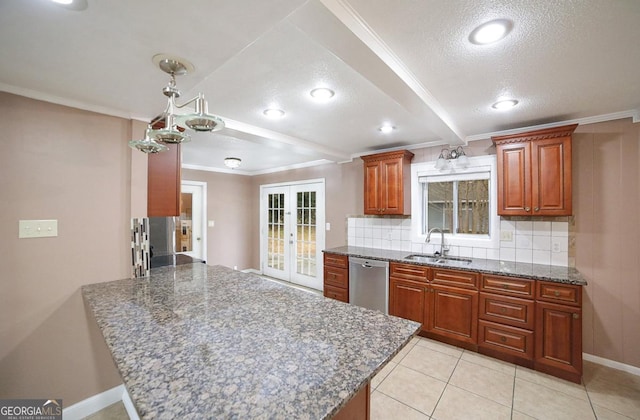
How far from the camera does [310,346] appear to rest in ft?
3.32

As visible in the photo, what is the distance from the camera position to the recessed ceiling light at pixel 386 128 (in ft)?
8.85

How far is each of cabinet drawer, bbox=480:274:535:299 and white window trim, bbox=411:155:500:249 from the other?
61 cm

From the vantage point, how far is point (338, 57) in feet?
4.40

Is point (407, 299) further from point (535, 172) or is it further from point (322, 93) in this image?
point (322, 93)

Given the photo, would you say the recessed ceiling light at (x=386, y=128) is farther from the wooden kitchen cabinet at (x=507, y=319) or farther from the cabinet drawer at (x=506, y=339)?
the cabinet drawer at (x=506, y=339)

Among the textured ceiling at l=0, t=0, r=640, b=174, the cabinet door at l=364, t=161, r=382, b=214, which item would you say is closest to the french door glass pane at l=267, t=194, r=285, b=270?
Result: the cabinet door at l=364, t=161, r=382, b=214

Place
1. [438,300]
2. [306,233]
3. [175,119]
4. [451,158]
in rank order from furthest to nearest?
[306,233]
[451,158]
[438,300]
[175,119]

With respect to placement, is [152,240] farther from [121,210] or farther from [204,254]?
[204,254]

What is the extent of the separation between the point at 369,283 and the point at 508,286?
138cm

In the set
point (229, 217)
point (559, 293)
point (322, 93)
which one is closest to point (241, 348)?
point (322, 93)

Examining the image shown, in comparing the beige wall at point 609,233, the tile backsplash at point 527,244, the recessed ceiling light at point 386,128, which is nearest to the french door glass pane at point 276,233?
the tile backsplash at point 527,244

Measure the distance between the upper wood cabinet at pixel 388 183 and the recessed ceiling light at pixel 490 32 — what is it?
1922 millimetres

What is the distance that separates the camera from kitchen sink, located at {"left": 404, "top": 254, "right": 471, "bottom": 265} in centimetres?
284

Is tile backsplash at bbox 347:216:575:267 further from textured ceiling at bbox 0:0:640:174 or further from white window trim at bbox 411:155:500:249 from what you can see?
textured ceiling at bbox 0:0:640:174
